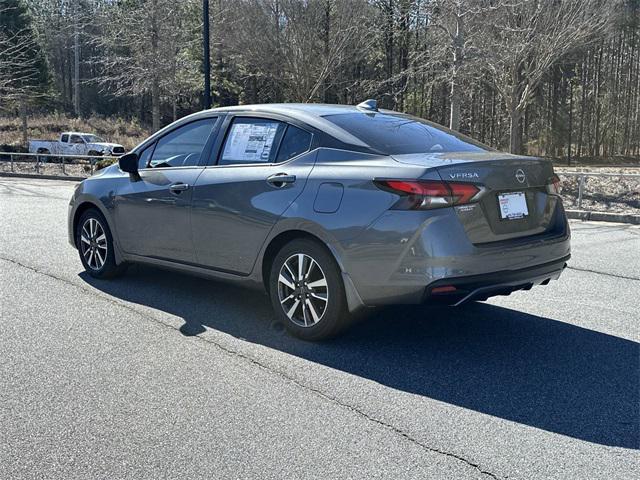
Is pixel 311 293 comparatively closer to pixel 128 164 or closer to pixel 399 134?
pixel 399 134

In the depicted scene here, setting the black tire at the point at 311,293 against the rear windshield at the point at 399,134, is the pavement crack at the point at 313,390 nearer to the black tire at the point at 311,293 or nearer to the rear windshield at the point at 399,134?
the black tire at the point at 311,293

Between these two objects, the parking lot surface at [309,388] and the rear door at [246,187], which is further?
the rear door at [246,187]

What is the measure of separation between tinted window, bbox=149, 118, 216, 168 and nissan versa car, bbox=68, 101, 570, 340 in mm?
16

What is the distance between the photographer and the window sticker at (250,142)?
5.21 m

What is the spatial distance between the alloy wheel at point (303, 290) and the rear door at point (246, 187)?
1.06ft

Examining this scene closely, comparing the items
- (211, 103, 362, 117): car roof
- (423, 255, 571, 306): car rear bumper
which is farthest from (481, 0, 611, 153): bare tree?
(423, 255, 571, 306): car rear bumper

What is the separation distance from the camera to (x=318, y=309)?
471 cm

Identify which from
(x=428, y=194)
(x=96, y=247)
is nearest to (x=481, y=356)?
(x=428, y=194)

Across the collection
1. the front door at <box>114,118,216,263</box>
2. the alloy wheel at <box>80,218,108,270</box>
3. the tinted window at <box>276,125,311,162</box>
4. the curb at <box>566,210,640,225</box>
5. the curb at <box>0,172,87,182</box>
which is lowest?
the curb at <box>566,210,640,225</box>

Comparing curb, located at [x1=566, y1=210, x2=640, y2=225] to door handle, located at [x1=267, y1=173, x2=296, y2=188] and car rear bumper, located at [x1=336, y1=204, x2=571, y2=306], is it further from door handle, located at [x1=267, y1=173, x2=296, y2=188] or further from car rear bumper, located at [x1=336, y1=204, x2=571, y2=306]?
door handle, located at [x1=267, y1=173, x2=296, y2=188]

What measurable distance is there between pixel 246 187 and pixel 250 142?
44 cm

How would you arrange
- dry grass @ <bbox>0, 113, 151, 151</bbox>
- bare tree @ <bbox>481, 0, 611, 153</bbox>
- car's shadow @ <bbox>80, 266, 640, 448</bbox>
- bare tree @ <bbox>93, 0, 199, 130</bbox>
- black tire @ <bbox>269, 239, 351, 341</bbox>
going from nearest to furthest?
car's shadow @ <bbox>80, 266, 640, 448</bbox>
black tire @ <bbox>269, 239, 351, 341</bbox>
bare tree @ <bbox>481, 0, 611, 153</bbox>
bare tree @ <bbox>93, 0, 199, 130</bbox>
dry grass @ <bbox>0, 113, 151, 151</bbox>

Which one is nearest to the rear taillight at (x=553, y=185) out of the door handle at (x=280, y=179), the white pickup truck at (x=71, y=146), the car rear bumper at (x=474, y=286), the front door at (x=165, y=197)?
the car rear bumper at (x=474, y=286)

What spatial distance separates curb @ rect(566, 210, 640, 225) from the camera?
1202 cm
